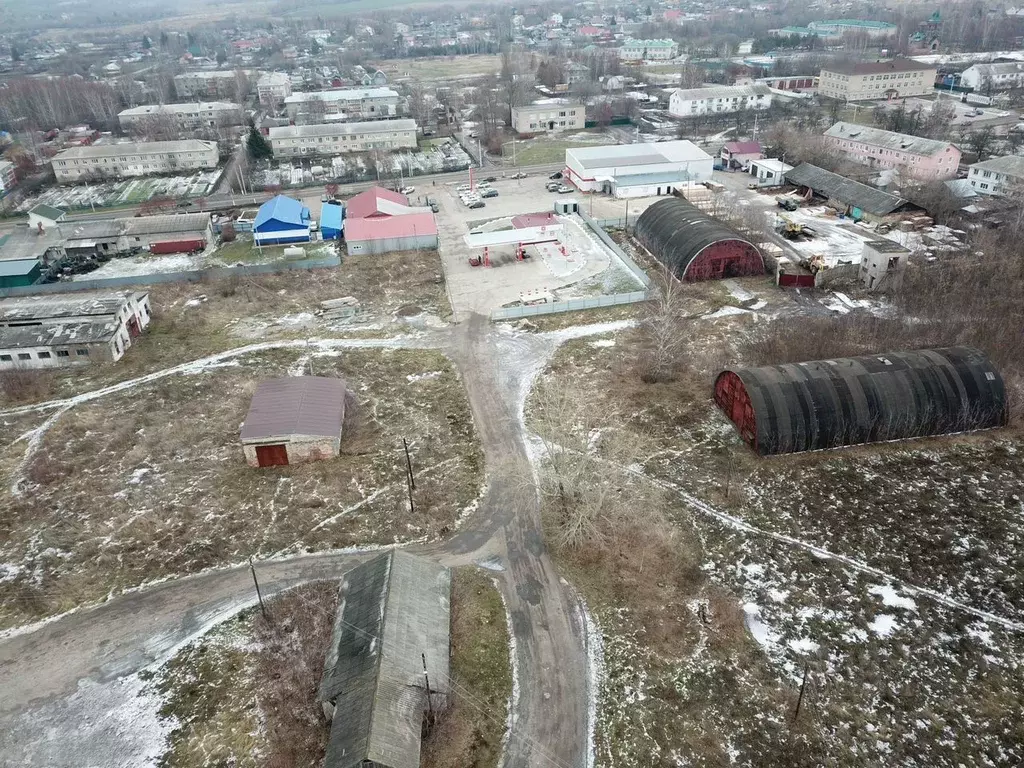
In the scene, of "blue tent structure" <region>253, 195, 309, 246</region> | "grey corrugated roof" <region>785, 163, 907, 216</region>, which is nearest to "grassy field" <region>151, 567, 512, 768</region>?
"blue tent structure" <region>253, 195, 309, 246</region>

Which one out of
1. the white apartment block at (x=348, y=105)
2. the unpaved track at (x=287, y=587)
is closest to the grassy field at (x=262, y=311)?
the unpaved track at (x=287, y=587)

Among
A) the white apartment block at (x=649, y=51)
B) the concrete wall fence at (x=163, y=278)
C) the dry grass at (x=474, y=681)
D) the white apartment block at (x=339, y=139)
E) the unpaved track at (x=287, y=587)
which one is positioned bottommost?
the unpaved track at (x=287, y=587)

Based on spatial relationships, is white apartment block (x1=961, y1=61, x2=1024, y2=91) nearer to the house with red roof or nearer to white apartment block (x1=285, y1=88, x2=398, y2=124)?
white apartment block (x1=285, y1=88, x2=398, y2=124)

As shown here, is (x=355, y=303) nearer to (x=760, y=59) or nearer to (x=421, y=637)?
(x=421, y=637)

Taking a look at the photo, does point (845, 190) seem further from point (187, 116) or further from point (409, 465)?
point (187, 116)

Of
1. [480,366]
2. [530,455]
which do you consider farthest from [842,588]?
[480,366]

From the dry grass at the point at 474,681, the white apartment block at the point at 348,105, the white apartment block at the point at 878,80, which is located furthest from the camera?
the white apartment block at the point at 348,105

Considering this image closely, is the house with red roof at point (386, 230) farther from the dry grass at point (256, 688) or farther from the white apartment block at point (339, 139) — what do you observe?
the dry grass at point (256, 688)
